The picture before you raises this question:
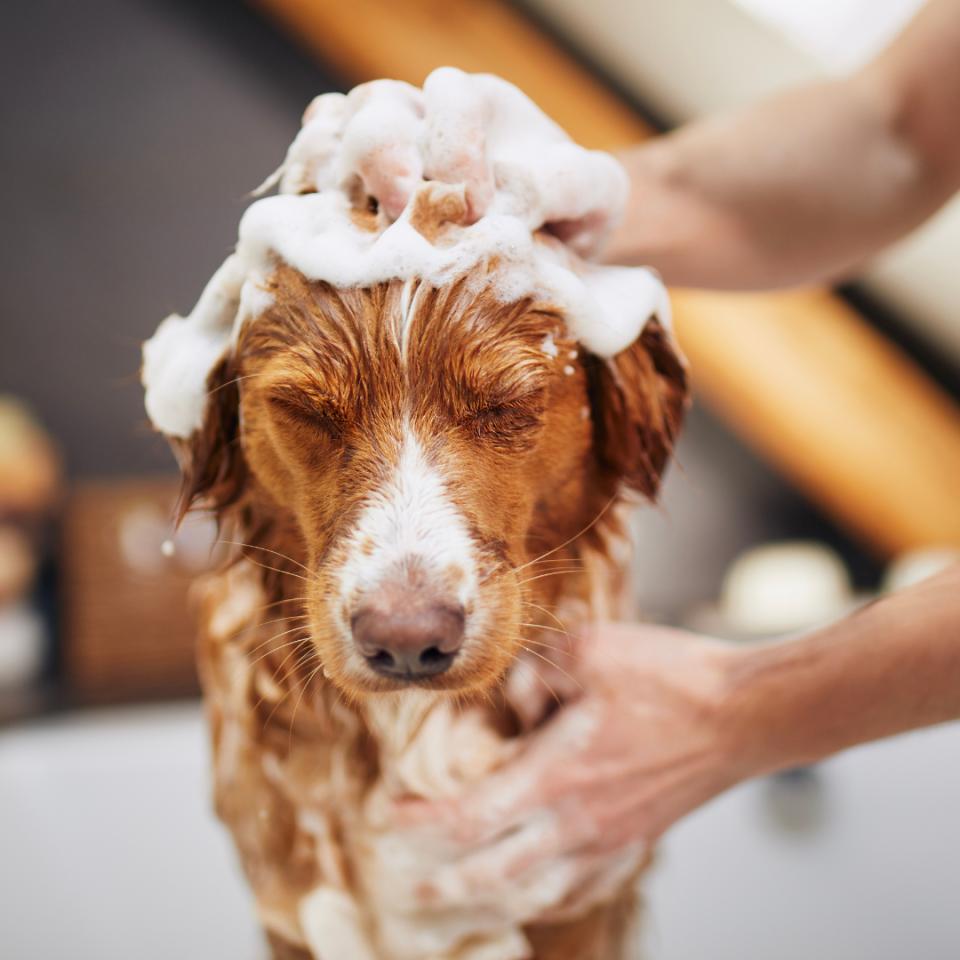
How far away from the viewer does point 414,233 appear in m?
0.58

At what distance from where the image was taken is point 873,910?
4.65ft

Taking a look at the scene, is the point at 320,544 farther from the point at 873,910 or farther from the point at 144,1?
the point at 144,1

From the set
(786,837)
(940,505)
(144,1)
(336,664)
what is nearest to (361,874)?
(336,664)

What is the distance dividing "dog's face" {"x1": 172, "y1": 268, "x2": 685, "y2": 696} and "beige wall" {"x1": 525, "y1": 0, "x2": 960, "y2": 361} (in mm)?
1129

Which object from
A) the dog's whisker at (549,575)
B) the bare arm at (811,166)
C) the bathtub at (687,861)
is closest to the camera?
the dog's whisker at (549,575)

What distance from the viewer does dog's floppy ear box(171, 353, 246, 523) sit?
2.20ft

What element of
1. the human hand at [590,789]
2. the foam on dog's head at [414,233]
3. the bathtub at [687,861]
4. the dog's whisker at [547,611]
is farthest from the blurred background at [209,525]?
the foam on dog's head at [414,233]

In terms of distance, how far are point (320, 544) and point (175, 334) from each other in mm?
194

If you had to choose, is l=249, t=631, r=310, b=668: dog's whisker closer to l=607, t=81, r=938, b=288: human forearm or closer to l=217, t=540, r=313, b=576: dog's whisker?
l=217, t=540, r=313, b=576: dog's whisker

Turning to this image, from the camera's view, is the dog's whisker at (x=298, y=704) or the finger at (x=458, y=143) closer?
the finger at (x=458, y=143)

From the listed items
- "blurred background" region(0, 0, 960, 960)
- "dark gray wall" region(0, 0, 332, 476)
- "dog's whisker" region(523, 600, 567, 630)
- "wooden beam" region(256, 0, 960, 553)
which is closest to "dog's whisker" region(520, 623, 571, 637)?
"dog's whisker" region(523, 600, 567, 630)

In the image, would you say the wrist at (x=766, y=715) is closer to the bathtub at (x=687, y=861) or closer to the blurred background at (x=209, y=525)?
the blurred background at (x=209, y=525)

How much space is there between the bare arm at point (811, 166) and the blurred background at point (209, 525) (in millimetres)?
454

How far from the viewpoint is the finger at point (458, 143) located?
0.60 metres
